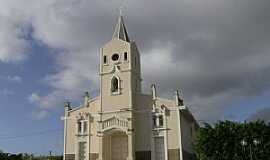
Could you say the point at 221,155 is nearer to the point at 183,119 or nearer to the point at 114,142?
the point at 183,119

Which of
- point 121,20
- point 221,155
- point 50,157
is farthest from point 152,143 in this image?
point 50,157

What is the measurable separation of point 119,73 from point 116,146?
8.33 m

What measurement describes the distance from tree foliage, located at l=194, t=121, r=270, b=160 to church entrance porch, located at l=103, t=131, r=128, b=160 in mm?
9204

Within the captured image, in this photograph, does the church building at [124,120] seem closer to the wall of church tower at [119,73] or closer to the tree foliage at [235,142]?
the wall of church tower at [119,73]

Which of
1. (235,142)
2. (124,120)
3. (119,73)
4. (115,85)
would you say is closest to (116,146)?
(124,120)

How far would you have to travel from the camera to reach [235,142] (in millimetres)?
36500

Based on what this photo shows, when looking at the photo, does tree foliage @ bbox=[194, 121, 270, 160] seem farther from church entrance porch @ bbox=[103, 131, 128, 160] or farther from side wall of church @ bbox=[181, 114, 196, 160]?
church entrance porch @ bbox=[103, 131, 128, 160]

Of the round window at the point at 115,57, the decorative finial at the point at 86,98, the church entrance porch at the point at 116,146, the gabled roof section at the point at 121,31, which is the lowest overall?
the church entrance porch at the point at 116,146

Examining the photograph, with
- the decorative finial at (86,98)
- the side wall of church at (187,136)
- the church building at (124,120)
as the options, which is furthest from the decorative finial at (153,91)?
the decorative finial at (86,98)

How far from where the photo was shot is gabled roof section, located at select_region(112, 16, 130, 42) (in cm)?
4769

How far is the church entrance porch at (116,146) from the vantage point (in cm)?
4303

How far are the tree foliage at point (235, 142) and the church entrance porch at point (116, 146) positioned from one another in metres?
9.20

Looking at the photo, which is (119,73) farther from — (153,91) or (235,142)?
(235,142)

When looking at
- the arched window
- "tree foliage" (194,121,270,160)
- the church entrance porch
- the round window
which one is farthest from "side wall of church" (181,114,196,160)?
the round window
